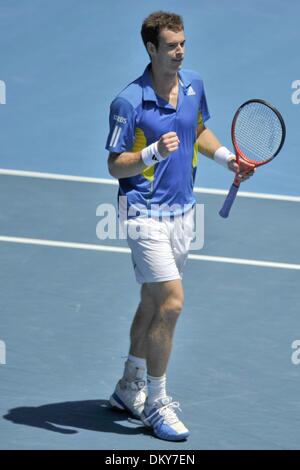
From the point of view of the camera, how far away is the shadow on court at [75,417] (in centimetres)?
923

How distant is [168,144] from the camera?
8.74 meters

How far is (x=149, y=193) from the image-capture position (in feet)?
Answer: 30.3

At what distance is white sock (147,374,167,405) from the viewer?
363 inches

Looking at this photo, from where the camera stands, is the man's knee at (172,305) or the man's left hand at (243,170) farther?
the man's left hand at (243,170)

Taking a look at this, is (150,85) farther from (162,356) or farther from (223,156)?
(162,356)

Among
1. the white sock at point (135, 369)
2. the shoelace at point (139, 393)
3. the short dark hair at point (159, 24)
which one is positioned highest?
the short dark hair at point (159, 24)

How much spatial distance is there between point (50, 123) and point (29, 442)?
6.57m

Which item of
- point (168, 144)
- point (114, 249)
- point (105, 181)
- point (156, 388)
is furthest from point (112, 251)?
point (168, 144)

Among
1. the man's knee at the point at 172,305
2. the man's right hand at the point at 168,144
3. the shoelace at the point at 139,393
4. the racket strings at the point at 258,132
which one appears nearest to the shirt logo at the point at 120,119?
the man's right hand at the point at 168,144

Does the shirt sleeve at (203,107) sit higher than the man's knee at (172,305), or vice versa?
the shirt sleeve at (203,107)

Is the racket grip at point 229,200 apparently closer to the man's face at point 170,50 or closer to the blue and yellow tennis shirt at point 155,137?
the blue and yellow tennis shirt at point 155,137

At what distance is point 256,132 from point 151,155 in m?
1.18

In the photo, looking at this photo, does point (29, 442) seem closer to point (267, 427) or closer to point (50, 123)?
point (267, 427)
